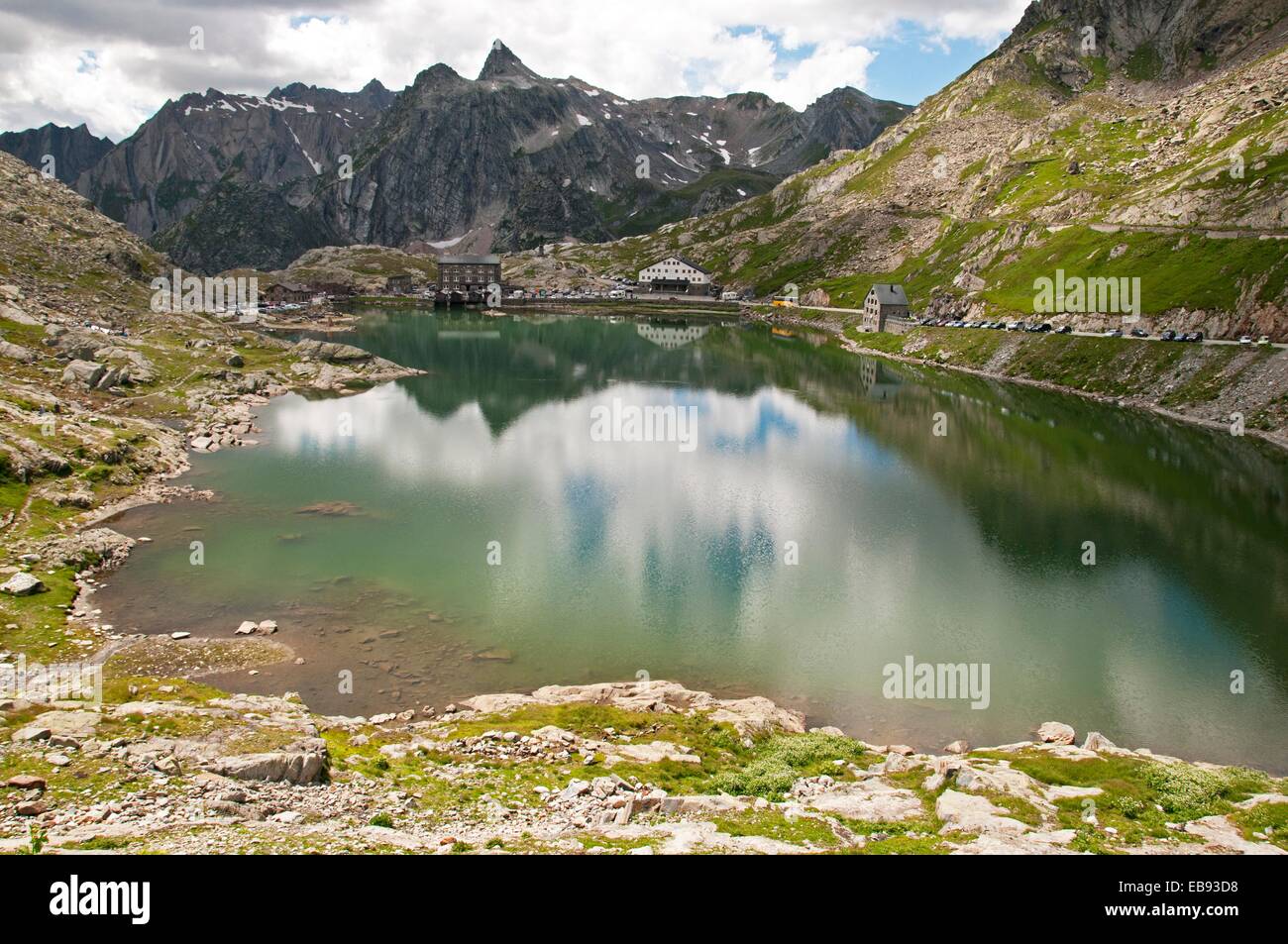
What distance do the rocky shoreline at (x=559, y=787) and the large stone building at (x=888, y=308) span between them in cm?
14583

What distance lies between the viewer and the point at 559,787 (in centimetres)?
2339

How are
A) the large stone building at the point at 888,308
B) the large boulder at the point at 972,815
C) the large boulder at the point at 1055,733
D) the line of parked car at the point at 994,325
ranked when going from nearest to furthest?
the large boulder at the point at 972,815 → the large boulder at the point at 1055,733 → the line of parked car at the point at 994,325 → the large stone building at the point at 888,308

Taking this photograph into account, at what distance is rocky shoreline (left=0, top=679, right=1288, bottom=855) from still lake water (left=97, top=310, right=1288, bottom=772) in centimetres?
516

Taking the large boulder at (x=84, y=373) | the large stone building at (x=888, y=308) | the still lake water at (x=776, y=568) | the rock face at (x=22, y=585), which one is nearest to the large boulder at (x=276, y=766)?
the still lake water at (x=776, y=568)

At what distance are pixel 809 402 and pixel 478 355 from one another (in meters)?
72.5

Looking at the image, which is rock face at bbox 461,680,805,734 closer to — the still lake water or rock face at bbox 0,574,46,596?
the still lake water

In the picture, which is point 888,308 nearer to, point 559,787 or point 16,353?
point 16,353

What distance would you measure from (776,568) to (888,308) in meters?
133

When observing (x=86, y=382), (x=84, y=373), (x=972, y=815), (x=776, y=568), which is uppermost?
(x=84, y=373)

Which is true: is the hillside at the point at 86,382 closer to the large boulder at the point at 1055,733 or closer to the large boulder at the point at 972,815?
the large boulder at the point at 972,815

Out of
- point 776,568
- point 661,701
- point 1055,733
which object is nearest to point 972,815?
point 1055,733

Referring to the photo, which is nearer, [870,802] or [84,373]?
[870,802]

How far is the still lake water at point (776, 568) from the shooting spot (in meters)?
35.1

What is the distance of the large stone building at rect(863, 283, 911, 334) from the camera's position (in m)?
165
